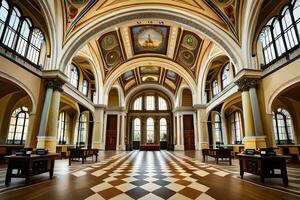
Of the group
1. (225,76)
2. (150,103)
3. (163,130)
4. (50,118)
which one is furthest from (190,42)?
(163,130)

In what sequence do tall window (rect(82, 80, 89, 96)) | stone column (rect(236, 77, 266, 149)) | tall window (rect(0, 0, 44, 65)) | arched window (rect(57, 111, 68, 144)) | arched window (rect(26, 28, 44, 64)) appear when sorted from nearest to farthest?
tall window (rect(0, 0, 44, 65)), stone column (rect(236, 77, 266, 149)), arched window (rect(26, 28, 44, 64)), tall window (rect(82, 80, 89, 96)), arched window (rect(57, 111, 68, 144))

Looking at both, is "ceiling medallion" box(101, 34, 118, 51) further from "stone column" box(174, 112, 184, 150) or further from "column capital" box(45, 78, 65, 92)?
"stone column" box(174, 112, 184, 150)

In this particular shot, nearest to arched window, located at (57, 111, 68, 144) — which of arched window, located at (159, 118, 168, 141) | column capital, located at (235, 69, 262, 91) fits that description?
arched window, located at (159, 118, 168, 141)

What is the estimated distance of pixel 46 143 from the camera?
25.3ft

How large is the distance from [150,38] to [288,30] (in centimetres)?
959

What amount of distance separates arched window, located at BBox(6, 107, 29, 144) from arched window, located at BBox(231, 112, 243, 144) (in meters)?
18.8

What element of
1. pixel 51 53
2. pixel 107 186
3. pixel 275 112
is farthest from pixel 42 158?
pixel 275 112

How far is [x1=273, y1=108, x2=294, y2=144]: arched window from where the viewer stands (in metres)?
11.2

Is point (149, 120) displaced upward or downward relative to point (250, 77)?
downward

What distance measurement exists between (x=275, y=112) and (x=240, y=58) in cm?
612

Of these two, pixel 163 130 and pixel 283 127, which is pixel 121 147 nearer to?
pixel 163 130

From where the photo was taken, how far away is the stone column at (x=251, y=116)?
7.60m

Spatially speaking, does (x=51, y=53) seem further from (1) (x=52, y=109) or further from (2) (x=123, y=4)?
(2) (x=123, y=4)

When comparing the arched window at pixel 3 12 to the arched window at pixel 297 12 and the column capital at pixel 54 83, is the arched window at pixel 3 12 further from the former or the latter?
the arched window at pixel 297 12
